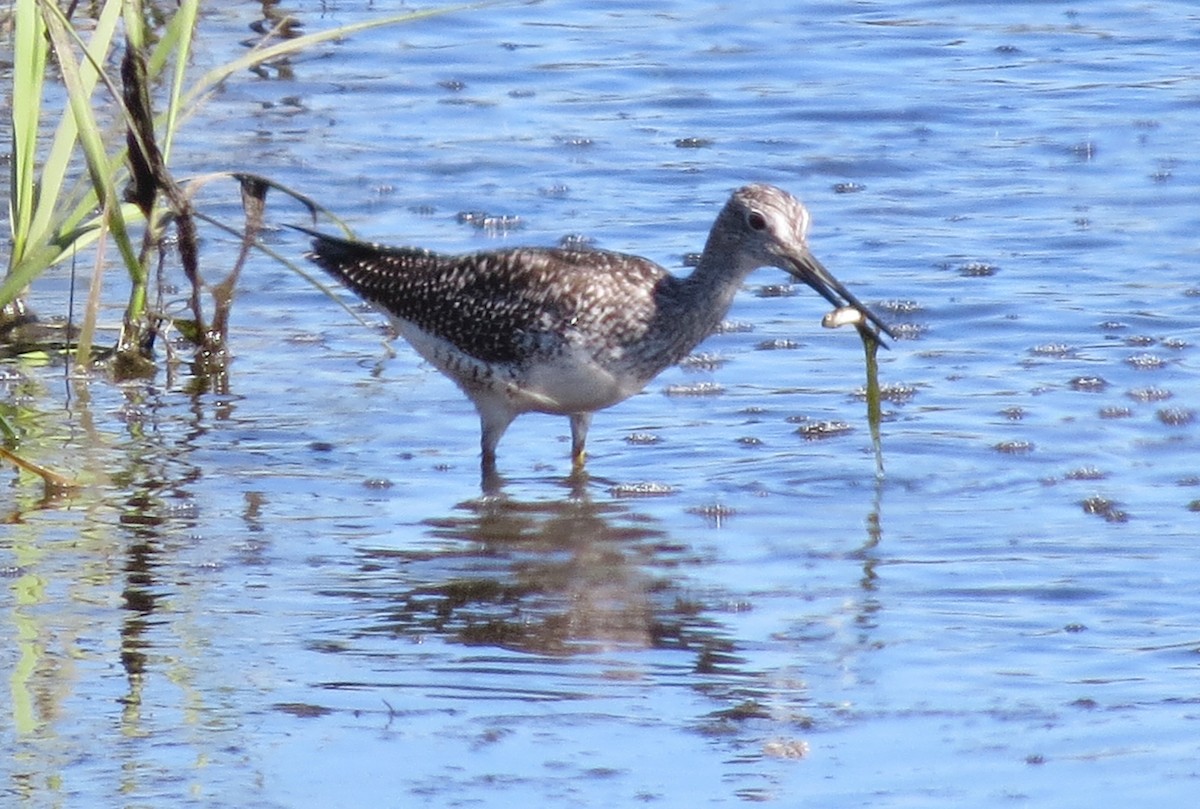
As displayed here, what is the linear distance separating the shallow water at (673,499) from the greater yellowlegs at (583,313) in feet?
0.98

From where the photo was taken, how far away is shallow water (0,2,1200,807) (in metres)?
4.89

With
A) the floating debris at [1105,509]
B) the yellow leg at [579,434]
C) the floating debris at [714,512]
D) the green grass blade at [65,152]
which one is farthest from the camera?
the yellow leg at [579,434]

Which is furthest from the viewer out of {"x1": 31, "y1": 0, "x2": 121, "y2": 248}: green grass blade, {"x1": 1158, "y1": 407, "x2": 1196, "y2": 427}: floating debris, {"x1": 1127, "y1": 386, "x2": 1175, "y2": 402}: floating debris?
{"x1": 1127, "y1": 386, "x2": 1175, "y2": 402}: floating debris

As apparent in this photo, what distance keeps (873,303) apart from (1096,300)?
34.4 inches

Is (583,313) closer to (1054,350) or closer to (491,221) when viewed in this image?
(1054,350)

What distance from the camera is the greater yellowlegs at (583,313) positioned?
714cm

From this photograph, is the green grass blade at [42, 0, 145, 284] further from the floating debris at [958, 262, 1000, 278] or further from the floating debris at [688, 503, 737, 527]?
the floating debris at [958, 262, 1000, 278]

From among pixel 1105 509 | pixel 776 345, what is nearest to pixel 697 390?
pixel 776 345

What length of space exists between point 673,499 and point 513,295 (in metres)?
0.88

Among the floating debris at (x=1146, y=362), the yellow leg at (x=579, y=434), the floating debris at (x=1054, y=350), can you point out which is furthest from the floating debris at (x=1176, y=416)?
the yellow leg at (x=579, y=434)

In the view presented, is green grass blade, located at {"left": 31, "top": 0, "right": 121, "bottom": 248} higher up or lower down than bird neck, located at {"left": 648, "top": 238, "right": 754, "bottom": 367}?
higher up

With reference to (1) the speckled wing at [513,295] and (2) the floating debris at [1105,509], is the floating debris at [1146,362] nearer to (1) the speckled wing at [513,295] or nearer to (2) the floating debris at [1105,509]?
(2) the floating debris at [1105,509]

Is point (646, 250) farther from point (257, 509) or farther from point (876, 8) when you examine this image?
point (876, 8)

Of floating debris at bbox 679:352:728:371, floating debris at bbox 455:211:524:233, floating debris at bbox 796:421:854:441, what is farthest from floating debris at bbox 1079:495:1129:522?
floating debris at bbox 455:211:524:233
